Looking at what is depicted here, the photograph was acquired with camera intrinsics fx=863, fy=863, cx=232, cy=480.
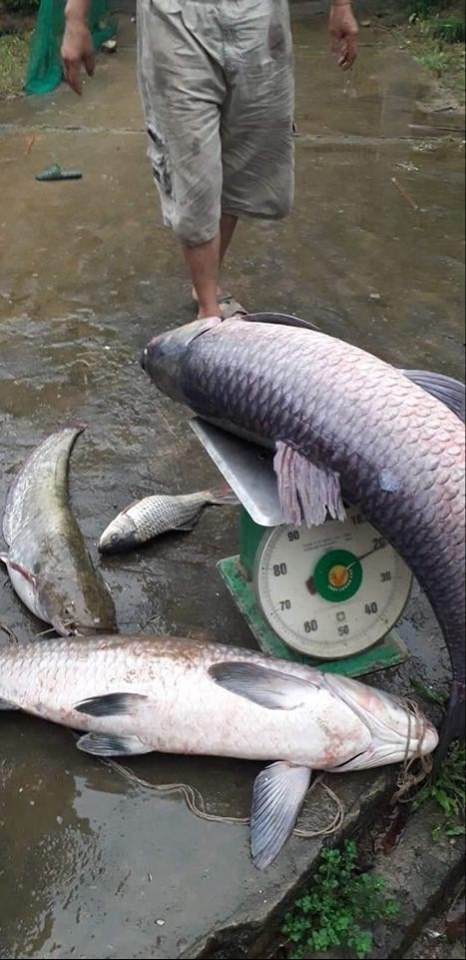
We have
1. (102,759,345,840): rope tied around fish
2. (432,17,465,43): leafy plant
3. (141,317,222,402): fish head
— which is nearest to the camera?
(102,759,345,840): rope tied around fish

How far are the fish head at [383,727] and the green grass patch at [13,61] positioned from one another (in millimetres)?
6964

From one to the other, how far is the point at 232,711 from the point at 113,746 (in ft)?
1.05

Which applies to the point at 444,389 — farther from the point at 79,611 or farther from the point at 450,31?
the point at 450,31

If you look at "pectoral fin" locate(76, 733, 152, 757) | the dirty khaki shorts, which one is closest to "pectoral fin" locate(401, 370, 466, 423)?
"pectoral fin" locate(76, 733, 152, 757)

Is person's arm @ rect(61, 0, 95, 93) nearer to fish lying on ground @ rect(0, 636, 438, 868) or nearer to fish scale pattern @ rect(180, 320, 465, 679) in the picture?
fish scale pattern @ rect(180, 320, 465, 679)

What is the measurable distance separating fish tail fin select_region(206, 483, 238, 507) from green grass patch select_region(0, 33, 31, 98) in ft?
19.3

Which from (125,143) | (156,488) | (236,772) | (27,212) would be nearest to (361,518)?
(236,772)

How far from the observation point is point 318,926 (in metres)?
2.00

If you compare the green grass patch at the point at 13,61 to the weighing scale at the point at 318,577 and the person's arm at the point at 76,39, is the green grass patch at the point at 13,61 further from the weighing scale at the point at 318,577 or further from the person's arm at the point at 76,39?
the weighing scale at the point at 318,577

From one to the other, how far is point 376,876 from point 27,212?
4329 millimetres

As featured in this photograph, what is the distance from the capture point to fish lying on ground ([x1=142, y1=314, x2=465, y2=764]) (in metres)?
1.97

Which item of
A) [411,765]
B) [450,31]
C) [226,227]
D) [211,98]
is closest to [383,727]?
[411,765]

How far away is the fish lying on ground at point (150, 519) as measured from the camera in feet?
9.28

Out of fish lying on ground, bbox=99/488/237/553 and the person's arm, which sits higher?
the person's arm
